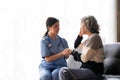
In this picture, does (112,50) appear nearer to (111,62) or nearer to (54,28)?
(111,62)

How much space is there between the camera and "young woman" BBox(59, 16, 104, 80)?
2.73 metres

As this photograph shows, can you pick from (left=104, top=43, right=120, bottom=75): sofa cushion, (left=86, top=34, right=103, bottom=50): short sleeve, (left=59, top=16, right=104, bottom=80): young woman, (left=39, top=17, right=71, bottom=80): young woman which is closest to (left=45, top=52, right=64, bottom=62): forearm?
(left=39, top=17, right=71, bottom=80): young woman

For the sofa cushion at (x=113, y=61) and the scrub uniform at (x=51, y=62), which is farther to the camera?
the sofa cushion at (x=113, y=61)

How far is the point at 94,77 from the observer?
281cm

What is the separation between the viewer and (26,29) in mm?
3248

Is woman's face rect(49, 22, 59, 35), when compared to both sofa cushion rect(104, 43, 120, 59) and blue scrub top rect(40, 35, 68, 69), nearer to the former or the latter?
blue scrub top rect(40, 35, 68, 69)

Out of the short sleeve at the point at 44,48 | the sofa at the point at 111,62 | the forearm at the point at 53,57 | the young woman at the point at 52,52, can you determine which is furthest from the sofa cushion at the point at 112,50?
the short sleeve at the point at 44,48

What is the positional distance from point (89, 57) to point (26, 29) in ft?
2.80

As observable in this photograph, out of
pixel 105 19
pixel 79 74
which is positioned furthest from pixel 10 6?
pixel 105 19

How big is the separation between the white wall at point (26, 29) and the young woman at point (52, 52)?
291mm

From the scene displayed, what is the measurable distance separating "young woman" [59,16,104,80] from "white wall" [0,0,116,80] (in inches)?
21.4

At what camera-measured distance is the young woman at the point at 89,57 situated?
2.73 meters

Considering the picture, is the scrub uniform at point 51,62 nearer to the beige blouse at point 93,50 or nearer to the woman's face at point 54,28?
the woman's face at point 54,28

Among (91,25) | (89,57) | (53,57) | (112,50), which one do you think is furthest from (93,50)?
(112,50)
